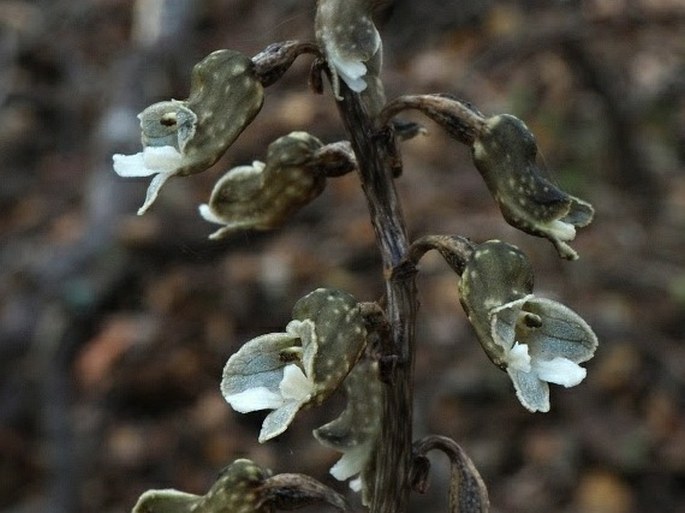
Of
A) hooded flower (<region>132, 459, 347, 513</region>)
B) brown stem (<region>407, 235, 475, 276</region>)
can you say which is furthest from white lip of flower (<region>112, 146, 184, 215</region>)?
hooded flower (<region>132, 459, 347, 513</region>)

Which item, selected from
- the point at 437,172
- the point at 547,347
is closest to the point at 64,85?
the point at 437,172

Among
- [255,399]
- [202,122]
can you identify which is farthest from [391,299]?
[202,122]

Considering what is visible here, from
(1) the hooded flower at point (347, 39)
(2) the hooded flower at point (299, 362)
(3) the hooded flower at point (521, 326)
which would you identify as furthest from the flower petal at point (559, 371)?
Result: (1) the hooded flower at point (347, 39)

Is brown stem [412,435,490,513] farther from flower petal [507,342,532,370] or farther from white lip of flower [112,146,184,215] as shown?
white lip of flower [112,146,184,215]

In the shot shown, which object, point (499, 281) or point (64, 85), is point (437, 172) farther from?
point (499, 281)

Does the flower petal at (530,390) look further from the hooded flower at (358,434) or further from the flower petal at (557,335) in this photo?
the hooded flower at (358,434)

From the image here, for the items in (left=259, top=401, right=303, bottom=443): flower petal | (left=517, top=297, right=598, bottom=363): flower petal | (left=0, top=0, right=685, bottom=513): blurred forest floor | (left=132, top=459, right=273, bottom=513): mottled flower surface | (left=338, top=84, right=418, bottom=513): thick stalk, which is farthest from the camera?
(left=0, top=0, right=685, bottom=513): blurred forest floor
